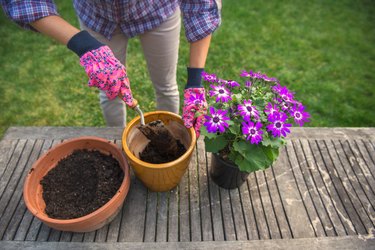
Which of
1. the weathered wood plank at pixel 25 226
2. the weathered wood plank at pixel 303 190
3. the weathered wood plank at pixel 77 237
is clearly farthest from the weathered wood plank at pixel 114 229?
the weathered wood plank at pixel 303 190

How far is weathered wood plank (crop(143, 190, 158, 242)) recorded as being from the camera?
1.42 meters

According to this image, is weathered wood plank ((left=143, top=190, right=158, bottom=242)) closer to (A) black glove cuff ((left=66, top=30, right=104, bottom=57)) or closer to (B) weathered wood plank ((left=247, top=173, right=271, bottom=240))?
(B) weathered wood plank ((left=247, top=173, right=271, bottom=240))

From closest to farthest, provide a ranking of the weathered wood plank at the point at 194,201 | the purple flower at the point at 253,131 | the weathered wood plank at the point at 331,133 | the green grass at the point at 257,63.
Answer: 1. the purple flower at the point at 253,131
2. the weathered wood plank at the point at 194,201
3. the weathered wood plank at the point at 331,133
4. the green grass at the point at 257,63

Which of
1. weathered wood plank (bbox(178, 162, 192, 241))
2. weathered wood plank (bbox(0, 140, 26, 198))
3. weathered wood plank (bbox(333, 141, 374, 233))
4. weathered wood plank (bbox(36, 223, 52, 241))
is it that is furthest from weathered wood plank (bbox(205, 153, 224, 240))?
weathered wood plank (bbox(0, 140, 26, 198))

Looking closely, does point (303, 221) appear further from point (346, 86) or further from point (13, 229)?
point (346, 86)

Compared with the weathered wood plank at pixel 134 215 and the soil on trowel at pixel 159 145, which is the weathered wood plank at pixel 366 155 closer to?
the soil on trowel at pixel 159 145

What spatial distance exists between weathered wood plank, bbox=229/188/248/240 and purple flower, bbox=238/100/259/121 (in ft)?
1.64

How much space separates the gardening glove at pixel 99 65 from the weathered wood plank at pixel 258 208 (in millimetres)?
751

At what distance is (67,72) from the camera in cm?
324

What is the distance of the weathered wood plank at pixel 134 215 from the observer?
1.42m

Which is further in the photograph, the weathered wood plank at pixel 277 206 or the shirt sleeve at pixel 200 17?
the shirt sleeve at pixel 200 17

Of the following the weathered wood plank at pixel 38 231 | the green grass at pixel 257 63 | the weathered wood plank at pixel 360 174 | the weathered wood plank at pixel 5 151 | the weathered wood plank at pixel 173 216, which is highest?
the weathered wood plank at pixel 360 174

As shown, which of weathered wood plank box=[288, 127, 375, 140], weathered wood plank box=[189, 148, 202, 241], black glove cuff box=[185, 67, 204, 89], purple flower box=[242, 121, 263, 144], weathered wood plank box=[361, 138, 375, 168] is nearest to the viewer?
purple flower box=[242, 121, 263, 144]

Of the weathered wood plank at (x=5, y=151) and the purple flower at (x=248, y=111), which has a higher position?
the purple flower at (x=248, y=111)
